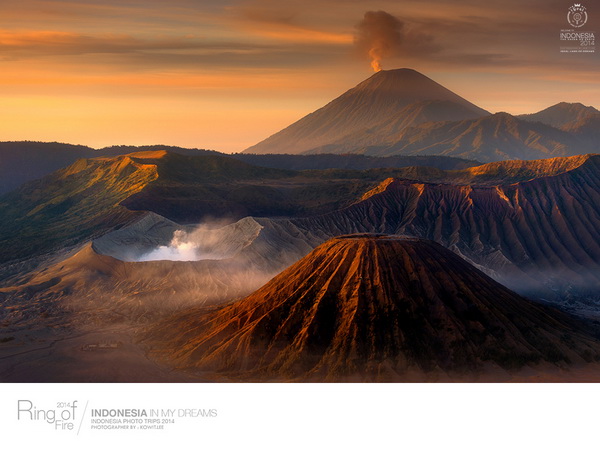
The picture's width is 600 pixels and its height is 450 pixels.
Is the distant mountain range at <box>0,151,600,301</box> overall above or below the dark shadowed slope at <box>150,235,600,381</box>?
above

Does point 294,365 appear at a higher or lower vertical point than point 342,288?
lower

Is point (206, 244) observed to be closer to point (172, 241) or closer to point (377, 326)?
point (172, 241)

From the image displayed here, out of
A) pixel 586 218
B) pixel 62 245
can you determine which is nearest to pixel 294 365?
pixel 62 245

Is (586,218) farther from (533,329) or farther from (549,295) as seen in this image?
(533,329)

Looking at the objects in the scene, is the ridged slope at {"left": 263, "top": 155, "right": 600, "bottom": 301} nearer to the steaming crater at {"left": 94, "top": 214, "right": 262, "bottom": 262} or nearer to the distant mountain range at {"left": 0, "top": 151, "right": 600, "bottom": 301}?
the distant mountain range at {"left": 0, "top": 151, "right": 600, "bottom": 301}

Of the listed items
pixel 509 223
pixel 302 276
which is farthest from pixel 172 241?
pixel 509 223

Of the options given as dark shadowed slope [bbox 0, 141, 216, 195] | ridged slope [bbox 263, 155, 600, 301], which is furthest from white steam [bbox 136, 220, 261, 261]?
dark shadowed slope [bbox 0, 141, 216, 195]
